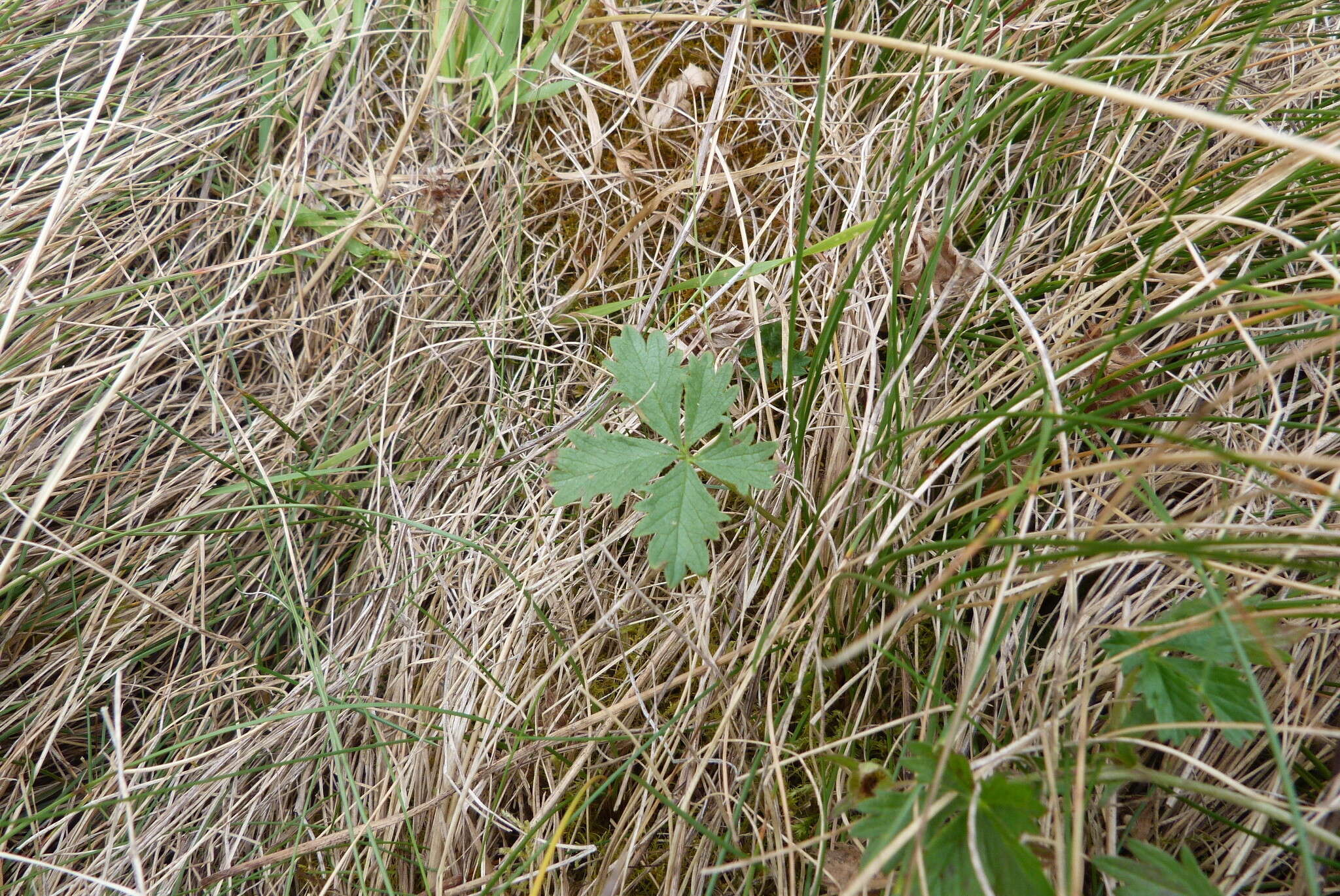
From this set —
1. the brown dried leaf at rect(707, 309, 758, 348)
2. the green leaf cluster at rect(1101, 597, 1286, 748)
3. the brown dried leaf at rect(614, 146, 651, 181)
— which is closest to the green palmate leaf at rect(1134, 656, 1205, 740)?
the green leaf cluster at rect(1101, 597, 1286, 748)

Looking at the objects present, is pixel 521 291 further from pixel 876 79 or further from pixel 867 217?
pixel 876 79

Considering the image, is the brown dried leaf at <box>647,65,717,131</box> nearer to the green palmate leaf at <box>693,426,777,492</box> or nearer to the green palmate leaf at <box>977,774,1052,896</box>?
the green palmate leaf at <box>693,426,777,492</box>

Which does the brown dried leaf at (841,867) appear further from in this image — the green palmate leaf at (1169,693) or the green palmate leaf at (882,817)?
the green palmate leaf at (1169,693)

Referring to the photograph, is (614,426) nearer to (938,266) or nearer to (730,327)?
(730,327)

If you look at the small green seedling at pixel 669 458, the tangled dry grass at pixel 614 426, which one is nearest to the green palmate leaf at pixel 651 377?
the small green seedling at pixel 669 458

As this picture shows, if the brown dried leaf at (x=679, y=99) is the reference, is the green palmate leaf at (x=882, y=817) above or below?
below

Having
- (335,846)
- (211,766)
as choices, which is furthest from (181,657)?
(335,846)
